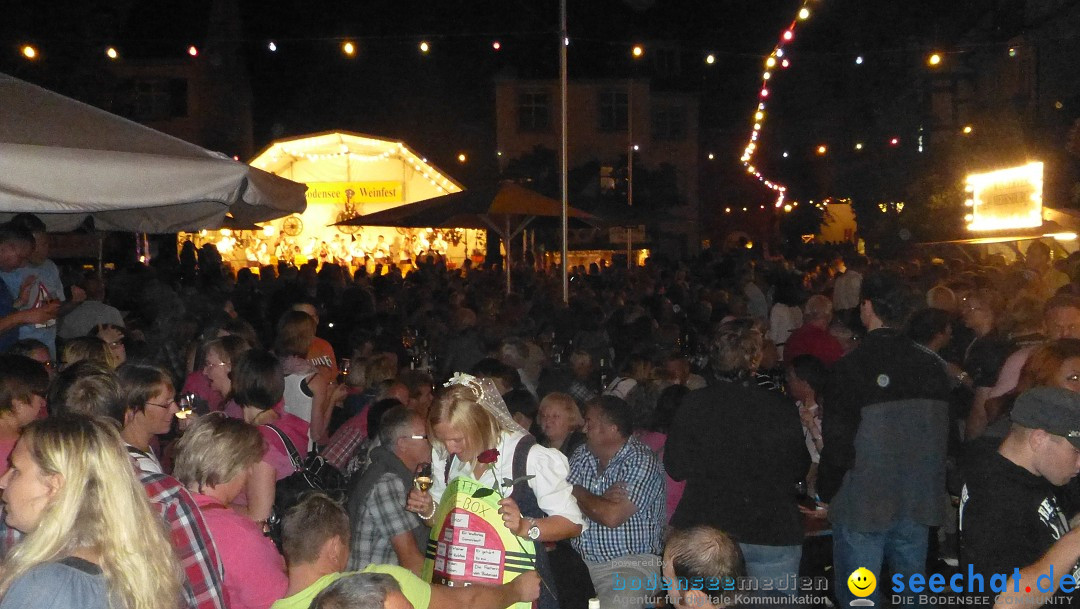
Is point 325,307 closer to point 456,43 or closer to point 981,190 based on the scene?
point 981,190

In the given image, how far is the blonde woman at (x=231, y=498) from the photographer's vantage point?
3.35 m

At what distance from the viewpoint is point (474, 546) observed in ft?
12.0

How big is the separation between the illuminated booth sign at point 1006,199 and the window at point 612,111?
60.1 ft

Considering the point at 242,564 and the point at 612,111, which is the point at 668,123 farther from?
the point at 242,564

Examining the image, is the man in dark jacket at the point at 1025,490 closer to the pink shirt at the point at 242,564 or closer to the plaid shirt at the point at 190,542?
the pink shirt at the point at 242,564

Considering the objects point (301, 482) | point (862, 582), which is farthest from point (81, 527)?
point (862, 582)

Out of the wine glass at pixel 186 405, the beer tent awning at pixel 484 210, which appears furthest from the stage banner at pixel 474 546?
the beer tent awning at pixel 484 210

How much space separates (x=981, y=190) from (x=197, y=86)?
2483 cm

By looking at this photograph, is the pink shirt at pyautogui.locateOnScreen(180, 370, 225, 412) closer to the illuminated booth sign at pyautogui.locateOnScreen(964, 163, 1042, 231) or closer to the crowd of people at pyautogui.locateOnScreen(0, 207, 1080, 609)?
the crowd of people at pyautogui.locateOnScreen(0, 207, 1080, 609)

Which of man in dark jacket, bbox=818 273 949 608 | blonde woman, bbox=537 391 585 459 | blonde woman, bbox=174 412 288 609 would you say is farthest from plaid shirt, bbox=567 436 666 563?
blonde woman, bbox=174 412 288 609

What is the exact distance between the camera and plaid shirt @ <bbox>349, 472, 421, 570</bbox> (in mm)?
4039

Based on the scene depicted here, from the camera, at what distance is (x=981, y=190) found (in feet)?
71.0

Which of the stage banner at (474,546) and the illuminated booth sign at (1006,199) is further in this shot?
the illuminated booth sign at (1006,199)

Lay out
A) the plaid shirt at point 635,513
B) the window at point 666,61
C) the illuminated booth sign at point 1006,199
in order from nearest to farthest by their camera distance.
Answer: the plaid shirt at point 635,513 → the illuminated booth sign at point 1006,199 → the window at point 666,61
